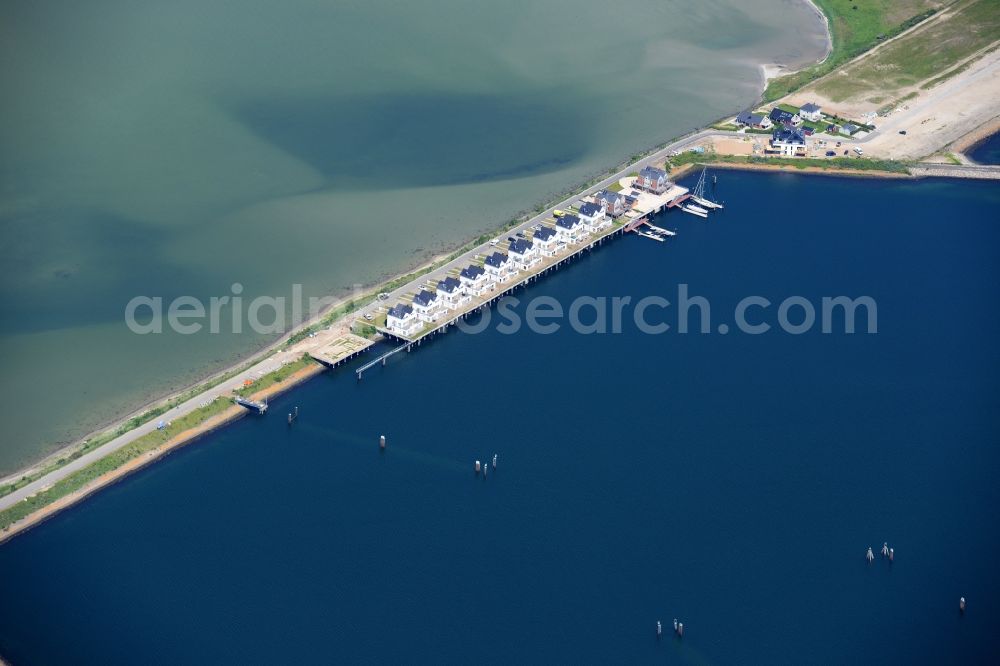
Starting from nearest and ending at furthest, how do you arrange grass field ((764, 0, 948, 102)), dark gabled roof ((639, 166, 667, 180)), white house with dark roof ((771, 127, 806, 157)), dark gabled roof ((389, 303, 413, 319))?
dark gabled roof ((389, 303, 413, 319)), dark gabled roof ((639, 166, 667, 180)), white house with dark roof ((771, 127, 806, 157)), grass field ((764, 0, 948, 102))

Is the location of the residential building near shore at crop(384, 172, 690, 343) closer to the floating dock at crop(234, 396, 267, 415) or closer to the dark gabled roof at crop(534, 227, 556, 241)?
the dark gabled roof at crop(534, 227, 556, 241)

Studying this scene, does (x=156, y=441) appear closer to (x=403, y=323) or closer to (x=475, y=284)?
(x=403, y=323)

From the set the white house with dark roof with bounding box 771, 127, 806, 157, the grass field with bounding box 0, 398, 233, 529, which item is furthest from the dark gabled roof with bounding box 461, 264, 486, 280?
the white house with dark roof with bounding box 771, 127, 806, 157

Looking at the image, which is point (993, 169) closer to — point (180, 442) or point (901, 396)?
point (901, 396)

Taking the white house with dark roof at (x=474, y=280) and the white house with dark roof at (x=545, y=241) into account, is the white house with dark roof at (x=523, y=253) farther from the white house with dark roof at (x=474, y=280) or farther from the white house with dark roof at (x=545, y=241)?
the white house with dark roof at (x=474, y=280)

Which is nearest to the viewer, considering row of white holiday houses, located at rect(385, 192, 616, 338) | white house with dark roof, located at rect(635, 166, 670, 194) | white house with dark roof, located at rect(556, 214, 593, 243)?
row of white holiday houses, located at rect(385, 192, 616, 338)

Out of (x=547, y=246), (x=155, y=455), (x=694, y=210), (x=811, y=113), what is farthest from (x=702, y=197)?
(x=155, y=455)
